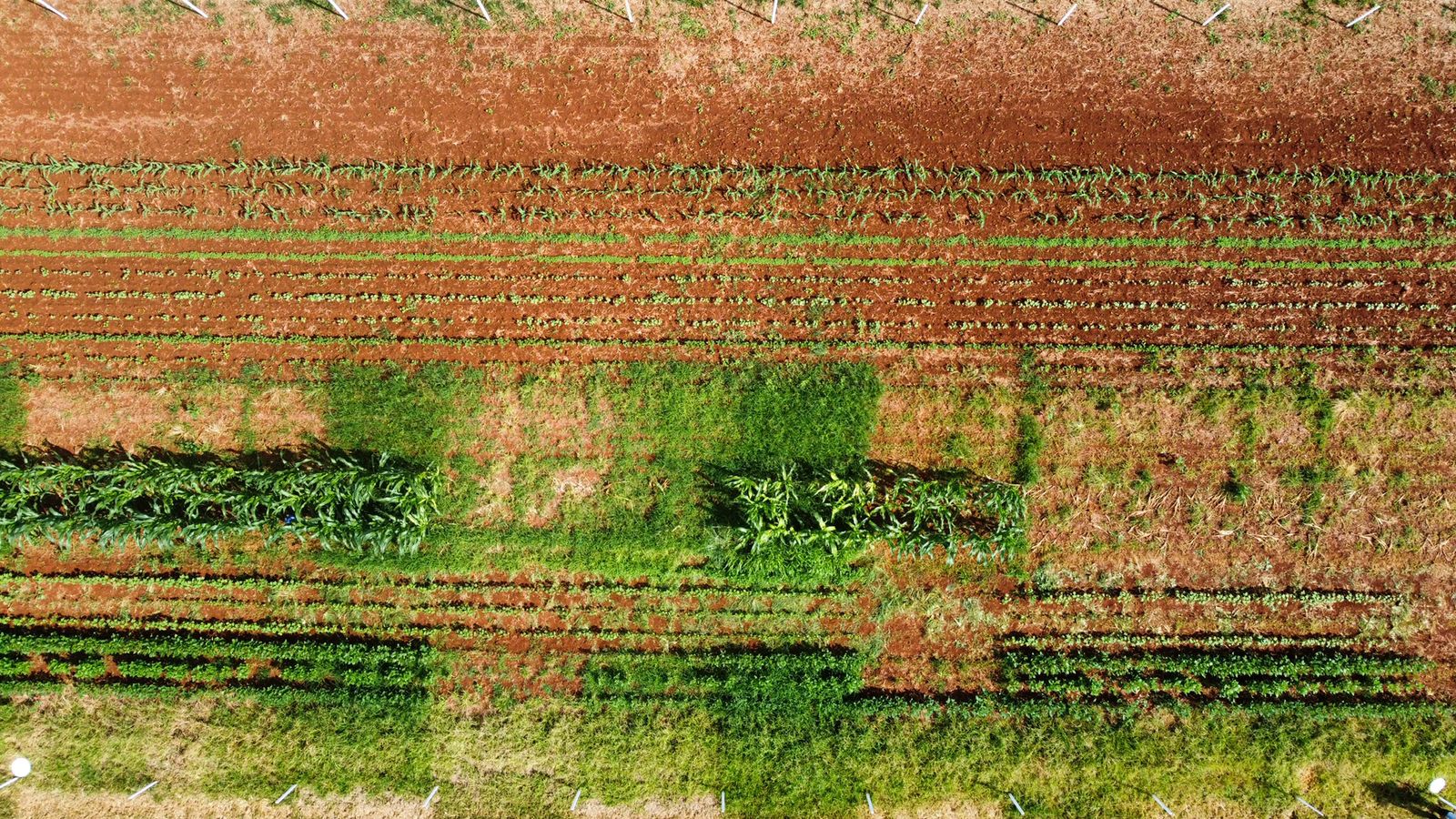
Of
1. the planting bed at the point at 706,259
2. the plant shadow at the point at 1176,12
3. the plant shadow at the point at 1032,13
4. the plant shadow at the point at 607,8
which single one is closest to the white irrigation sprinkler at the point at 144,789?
the planting bed at the point at 706,259

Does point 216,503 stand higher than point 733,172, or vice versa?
point 733,172

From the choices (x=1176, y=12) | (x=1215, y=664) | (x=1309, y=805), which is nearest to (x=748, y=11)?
(x=1176, y=12)

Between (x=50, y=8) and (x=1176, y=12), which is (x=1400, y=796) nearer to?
(x=1176, y=12)

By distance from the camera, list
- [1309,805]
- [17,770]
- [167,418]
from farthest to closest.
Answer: [167,418] < [1309,805] < [17,770]

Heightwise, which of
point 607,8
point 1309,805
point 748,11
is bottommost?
point 1309,805

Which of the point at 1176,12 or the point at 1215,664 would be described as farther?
the point at 1176,12

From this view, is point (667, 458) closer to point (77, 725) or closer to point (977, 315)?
point (977, 315)

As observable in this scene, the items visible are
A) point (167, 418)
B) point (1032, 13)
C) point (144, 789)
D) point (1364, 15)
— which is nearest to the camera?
point (144, 789)

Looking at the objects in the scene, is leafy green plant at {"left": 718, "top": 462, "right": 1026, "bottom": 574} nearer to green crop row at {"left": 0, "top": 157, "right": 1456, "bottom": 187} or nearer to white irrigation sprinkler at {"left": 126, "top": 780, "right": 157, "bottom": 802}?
green crop row at {"left": 0, "top": 157, "right": 1456, "bottom": 187}
